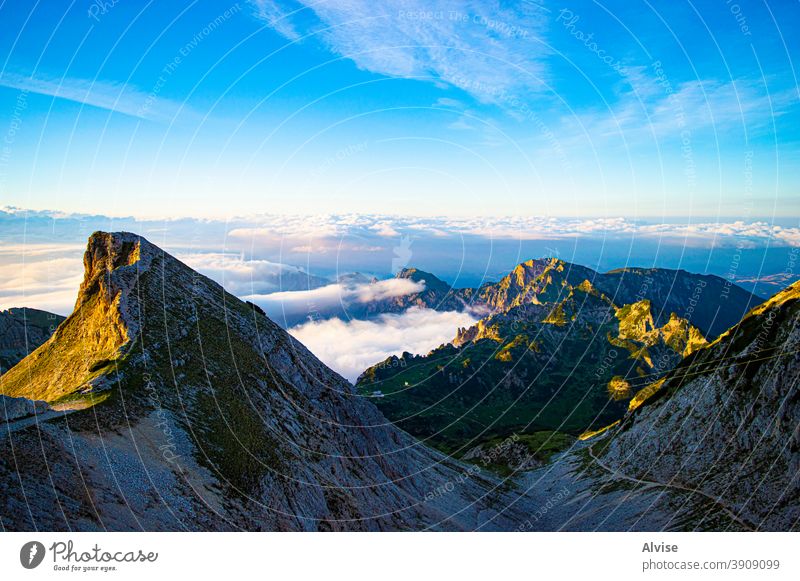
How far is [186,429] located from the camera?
57.8m

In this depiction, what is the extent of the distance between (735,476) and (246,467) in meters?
93.6

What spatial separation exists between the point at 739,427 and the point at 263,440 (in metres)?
105

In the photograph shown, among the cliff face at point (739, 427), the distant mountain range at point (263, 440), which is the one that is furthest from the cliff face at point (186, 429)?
the cliff face at point (739, 427)

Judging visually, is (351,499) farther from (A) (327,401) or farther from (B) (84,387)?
(B) (84,387)

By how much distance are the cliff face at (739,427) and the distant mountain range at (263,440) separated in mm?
482

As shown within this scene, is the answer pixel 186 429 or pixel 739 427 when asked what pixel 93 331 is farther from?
pixel 739 427

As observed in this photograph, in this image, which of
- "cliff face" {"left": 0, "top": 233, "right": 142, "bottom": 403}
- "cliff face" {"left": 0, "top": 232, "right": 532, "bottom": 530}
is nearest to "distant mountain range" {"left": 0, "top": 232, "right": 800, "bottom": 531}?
"cliff face" {"left": 0, "top": 232, "right": 532, "bottom": 530}

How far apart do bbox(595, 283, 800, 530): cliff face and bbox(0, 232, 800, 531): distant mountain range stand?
482 mm

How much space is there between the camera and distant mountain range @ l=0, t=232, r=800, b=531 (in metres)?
44.1

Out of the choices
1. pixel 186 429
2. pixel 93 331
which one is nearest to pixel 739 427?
pixel 186 429

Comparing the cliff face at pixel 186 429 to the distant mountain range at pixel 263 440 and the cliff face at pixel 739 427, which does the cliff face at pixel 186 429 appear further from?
the cliff face at pixel 739 427

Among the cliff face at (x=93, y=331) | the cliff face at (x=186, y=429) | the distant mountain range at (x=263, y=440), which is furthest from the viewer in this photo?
the cliff face at (x=93, y=331)

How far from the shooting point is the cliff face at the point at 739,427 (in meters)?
80.2

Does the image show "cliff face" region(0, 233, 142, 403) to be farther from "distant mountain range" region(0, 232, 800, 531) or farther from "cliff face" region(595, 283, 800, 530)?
"cliff face" region(595, 283, 800, 530)
